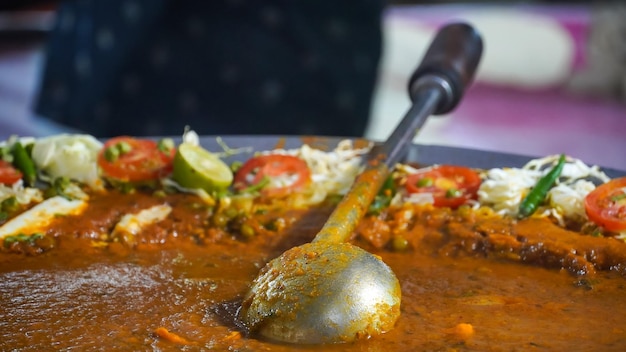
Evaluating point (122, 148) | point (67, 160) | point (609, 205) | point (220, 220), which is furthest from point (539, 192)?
point (67, 160)

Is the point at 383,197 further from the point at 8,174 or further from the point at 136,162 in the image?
the point at 8,174

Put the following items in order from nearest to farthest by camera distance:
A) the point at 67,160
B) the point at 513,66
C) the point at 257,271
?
the point at 257,271
the point at 67,160
the point at 513,66

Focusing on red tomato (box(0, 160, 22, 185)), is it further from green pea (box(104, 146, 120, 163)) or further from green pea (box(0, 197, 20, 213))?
green pea (box(104, 146, 120, 163))

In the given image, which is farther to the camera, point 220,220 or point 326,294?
point 220,220

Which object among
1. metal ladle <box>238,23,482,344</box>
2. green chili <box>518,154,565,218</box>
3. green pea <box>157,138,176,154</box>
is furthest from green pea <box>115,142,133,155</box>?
green chili <box>518,154,565,218</box>

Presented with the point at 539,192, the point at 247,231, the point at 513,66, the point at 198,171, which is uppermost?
the point at 198,171

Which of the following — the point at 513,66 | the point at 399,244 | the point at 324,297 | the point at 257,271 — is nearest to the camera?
the point at 324,297
